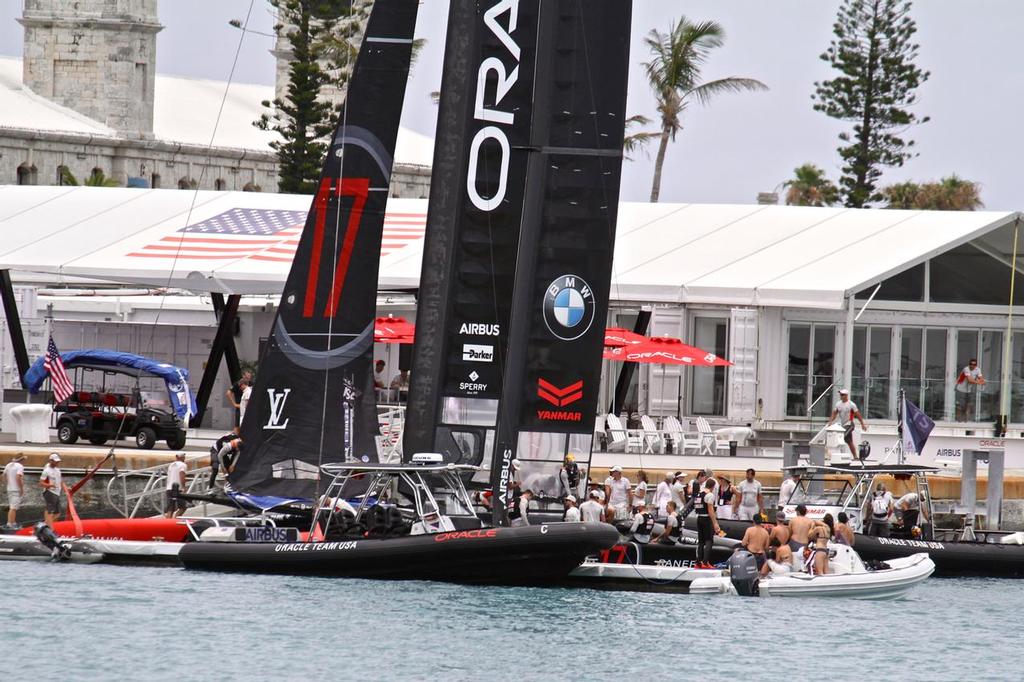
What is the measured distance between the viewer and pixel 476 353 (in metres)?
23.9

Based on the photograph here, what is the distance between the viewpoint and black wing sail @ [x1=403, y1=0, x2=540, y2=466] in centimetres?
2367

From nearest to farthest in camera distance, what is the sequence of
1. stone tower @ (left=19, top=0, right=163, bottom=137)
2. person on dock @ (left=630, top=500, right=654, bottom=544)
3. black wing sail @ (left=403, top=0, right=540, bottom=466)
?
1. black wing sail @ (left=403, top=0, right=540, bottom=466)
2. person on dock @ (left=630, top=500, right=654, bottom=544)
3. stone tower @ (left=19, top=0, right=163, bottom=137)

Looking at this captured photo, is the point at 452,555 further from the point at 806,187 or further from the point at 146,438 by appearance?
the point at 806,187

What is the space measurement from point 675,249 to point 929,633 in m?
16.6

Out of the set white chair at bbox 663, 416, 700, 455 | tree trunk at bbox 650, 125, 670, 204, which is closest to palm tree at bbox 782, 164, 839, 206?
tree trunk at bbox 650, 125, 670, 204

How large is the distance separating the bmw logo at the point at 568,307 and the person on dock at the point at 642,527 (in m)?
2.54

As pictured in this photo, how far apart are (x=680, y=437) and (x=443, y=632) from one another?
44.4 feet

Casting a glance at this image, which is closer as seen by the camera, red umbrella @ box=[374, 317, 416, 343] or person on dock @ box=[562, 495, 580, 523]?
person on dock @ box=[562, 495, 580, 523]

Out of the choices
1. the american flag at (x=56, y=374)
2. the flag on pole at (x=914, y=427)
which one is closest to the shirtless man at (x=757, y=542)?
the flag on pole at (x=914, y=427)

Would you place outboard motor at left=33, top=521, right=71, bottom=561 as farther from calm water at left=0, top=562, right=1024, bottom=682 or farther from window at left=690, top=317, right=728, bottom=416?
window at left=690, top=317, right=728, bottom=416

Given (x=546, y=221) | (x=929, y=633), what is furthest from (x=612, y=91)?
(x=929, y=633)

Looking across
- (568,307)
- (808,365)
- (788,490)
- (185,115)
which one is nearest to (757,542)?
(788,490)

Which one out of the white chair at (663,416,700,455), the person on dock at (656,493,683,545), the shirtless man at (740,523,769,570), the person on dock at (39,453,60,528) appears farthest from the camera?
the white chair at (663,416,700,455)

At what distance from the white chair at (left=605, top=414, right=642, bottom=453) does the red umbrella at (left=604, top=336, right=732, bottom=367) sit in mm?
1347
